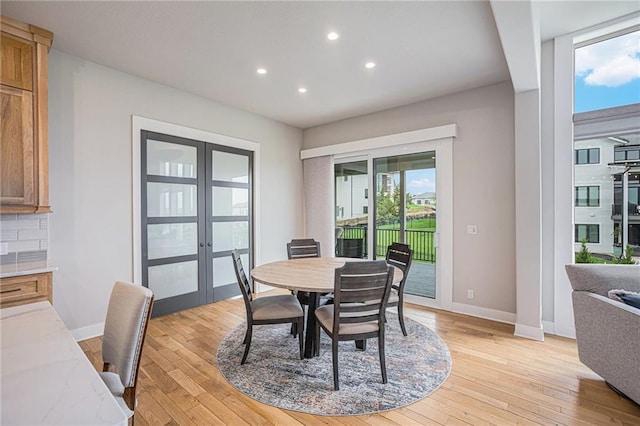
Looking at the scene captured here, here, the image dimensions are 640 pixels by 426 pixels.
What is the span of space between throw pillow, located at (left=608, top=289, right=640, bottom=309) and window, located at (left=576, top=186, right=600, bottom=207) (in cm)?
128

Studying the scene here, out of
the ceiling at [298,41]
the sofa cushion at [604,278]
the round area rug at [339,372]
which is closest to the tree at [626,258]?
the sofa cushion at [604,278]

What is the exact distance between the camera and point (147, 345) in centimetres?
298

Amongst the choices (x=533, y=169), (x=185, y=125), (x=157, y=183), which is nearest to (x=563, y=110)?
(x=533, y=169)

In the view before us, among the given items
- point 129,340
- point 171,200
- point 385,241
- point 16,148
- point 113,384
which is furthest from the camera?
point 385,241

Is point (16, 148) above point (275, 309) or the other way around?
above

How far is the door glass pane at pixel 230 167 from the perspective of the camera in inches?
174

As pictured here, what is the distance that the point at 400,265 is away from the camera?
3311mm

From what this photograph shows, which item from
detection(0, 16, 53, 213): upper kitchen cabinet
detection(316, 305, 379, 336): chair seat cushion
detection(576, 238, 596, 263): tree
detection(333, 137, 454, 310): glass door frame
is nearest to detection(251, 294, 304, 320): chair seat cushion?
detection(316, 305, 379, 336): chair seat cushion

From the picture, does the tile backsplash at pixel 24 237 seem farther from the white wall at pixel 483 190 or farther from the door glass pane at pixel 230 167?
the white wall at pixel 483 190

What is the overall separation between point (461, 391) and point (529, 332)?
1.49m

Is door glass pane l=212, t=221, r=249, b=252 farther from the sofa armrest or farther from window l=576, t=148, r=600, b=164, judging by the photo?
window l=576, t=148, r=600, b=164

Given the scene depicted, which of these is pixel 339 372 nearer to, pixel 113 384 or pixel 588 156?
pixel 113 384

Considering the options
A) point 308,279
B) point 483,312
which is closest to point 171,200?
point 308,279

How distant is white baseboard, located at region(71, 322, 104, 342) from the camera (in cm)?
312
